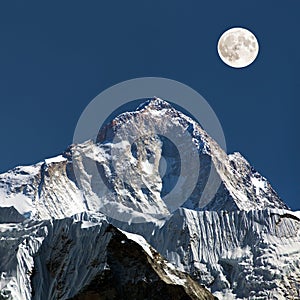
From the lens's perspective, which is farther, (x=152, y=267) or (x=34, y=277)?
(x=34, y=277)

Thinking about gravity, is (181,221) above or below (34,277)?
above

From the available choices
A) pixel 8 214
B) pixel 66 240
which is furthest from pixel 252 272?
pixel 8 214

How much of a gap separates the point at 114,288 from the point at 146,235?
19.9 m

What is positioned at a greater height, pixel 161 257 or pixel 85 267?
pixel 161 257

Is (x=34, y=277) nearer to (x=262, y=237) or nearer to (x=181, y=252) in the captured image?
(x=181, y=252)

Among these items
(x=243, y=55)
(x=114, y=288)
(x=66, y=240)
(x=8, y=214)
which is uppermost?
(x=8, y=214)

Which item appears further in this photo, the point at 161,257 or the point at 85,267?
the point at 161,257

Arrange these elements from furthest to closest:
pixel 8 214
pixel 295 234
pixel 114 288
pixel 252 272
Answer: pixel 8 214 < pixel 295 234 < pixel 252 272 < pixel 114 288

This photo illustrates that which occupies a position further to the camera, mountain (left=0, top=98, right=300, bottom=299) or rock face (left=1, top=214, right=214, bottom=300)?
mountain (left=0, top=98, right=300, bottom=299)

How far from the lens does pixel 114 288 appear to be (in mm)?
59938

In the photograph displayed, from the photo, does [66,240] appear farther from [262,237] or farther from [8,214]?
[8,214]

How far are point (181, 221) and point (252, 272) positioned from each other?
971cm

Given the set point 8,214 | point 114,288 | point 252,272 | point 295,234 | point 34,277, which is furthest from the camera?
point 8,214

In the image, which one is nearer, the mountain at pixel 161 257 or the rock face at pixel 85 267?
the rock face at pixel 85 267
